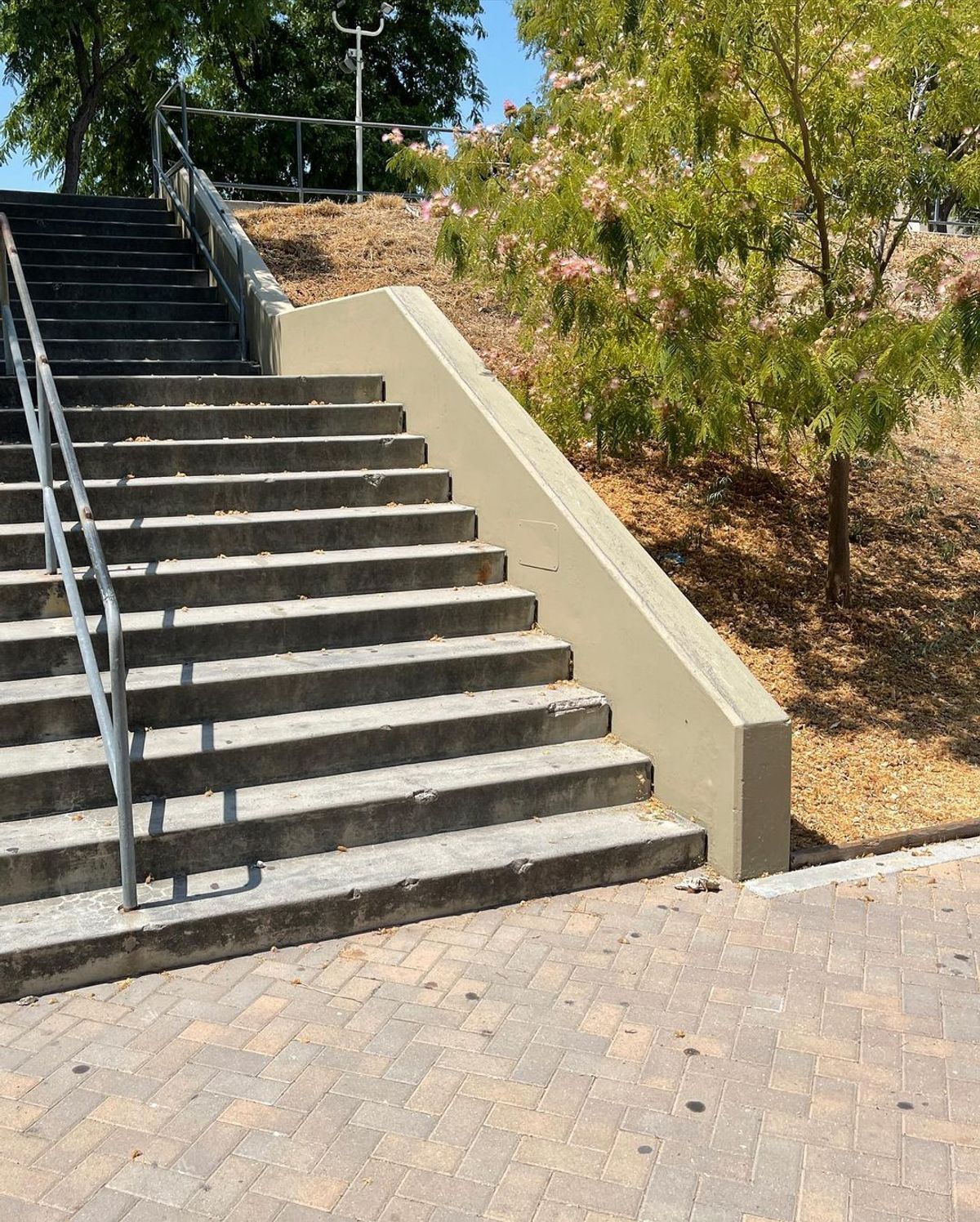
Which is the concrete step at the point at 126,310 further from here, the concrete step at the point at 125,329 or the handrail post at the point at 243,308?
the handrail post at the point at 243,308

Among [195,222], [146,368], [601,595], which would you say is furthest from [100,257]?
[601,595]

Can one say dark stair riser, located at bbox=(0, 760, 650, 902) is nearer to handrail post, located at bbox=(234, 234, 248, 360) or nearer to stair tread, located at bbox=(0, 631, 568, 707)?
stair tread, located at bbox=(0, 631, 568, 707)

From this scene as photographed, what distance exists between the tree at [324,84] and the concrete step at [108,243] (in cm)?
1292

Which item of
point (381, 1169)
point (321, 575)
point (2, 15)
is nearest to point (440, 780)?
point (321, 575)

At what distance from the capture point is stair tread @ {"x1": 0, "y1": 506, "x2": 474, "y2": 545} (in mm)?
5593

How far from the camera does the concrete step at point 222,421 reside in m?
6.48

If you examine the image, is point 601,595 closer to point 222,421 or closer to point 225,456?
point 225,456

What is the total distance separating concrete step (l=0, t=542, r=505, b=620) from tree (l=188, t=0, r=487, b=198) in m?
18.9

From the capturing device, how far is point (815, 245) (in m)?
7.36

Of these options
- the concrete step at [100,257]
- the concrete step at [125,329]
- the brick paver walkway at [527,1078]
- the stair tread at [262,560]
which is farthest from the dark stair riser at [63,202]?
the brick paver walkway at [527,1078]

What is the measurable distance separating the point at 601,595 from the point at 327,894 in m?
2.02

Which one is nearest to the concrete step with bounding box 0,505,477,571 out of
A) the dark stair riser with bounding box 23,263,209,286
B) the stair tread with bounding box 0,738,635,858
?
the stair tread with bounding box 0,738,635,858

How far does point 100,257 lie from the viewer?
10.2m

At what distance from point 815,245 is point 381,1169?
6323mm
